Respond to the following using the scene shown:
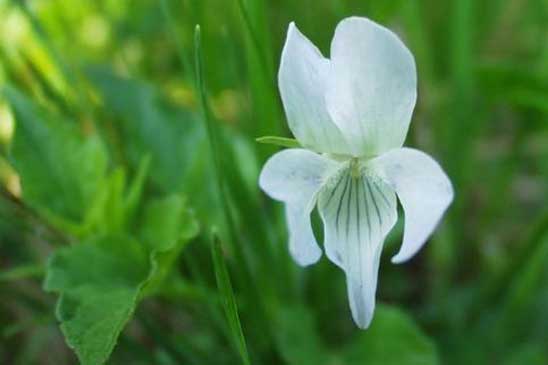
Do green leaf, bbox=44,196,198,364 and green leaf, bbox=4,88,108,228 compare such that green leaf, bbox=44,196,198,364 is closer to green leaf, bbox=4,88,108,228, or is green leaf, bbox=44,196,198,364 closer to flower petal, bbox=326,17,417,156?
green leaf, bbox=4,88,108,228

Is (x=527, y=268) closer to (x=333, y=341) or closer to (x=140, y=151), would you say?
(x=333, y=341)

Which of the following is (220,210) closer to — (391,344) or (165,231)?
(165,231)

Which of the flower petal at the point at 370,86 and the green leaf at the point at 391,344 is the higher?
the flower petal at the point at 370,86

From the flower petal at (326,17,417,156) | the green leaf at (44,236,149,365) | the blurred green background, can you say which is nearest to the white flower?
the flower petal at (326,17,417,156)

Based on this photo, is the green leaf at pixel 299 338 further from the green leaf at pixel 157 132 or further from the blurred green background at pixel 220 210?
the green leaf at pixel 157 132

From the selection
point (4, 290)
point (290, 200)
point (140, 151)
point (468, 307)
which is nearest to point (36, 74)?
point (140, 151)

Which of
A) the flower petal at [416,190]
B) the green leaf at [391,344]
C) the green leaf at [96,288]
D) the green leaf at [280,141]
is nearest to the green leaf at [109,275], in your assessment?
the green leaf at [96,288]
